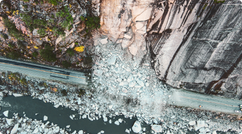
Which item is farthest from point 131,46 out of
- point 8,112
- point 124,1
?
point 8,112

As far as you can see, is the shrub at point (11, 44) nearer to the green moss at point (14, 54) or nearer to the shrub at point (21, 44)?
the green moss at point (14, 54)

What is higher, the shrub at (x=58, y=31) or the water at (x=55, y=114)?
the shrub at (x=58, y=31)

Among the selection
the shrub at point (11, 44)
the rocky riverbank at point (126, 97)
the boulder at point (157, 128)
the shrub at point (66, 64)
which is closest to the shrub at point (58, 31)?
A: the shrub at point (66, 64)

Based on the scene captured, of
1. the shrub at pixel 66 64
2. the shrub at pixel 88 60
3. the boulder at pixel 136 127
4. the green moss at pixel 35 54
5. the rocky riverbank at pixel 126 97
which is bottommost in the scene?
the boulder at pixel 136 127

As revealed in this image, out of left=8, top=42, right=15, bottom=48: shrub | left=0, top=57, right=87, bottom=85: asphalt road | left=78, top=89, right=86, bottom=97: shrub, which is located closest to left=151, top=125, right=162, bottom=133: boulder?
left=78, top=89, right=86, bottom=97: shrub

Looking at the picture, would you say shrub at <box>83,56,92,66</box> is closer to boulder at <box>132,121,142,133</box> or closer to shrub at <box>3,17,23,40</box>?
shrub at <box>3,17,23,40</box>

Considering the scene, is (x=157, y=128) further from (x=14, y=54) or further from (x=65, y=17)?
(x=14, y=54)
